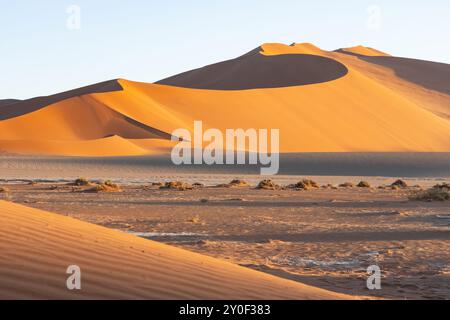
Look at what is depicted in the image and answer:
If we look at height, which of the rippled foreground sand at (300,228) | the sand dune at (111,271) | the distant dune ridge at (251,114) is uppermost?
the distant dune ridge at (251,114)

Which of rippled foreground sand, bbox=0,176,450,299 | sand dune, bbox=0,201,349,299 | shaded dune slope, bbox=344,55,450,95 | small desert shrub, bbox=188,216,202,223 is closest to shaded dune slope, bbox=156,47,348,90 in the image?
shaded dune slope, bbox=344,55,450,95

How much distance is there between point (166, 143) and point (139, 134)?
4.18 metres

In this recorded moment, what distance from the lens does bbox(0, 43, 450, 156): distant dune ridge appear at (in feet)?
216

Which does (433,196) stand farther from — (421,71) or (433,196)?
(421,71)

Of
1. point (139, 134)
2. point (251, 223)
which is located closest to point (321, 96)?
point (139, 134)

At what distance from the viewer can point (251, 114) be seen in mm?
75375

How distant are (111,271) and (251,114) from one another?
6918cm

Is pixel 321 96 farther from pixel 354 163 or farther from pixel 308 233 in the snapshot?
pixel 308 233

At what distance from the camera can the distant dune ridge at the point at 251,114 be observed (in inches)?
2594

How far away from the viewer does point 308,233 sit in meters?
14.4

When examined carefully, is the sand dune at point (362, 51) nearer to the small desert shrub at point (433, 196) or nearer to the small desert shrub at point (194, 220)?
the small desert shrub at point (433, 196)

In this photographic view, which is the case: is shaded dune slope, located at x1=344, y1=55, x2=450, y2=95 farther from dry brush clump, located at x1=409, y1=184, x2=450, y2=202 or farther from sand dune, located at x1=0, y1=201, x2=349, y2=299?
sand dune, located at x1=0, y1=201, x2=349, y2=299

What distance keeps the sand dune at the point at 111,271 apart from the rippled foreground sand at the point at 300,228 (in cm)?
162

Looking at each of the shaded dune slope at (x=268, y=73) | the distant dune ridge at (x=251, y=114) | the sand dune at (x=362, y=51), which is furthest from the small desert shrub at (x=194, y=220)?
the sand dune at (x=362, y=51)
